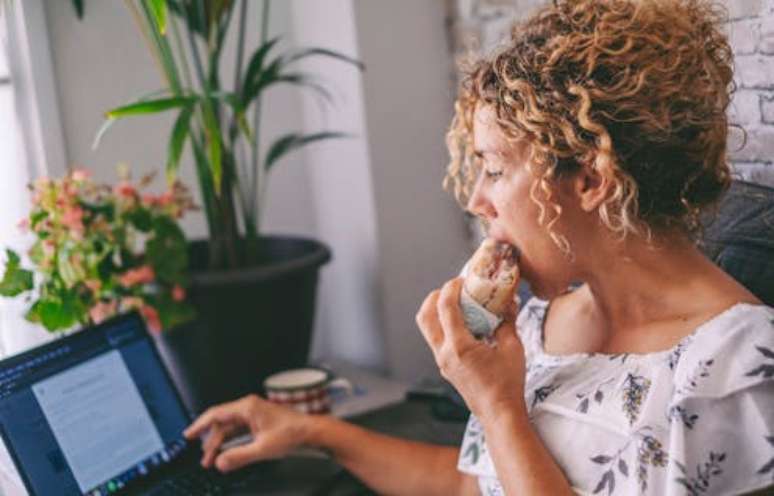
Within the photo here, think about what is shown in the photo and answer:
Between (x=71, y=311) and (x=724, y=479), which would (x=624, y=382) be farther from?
(x=71, y=311)

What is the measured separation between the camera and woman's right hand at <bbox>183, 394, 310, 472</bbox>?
5.06 ft

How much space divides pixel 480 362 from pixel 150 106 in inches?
A: 34.5

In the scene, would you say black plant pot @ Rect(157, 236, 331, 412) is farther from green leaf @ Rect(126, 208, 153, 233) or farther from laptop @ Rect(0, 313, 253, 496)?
laptop @ Rect(0, 313, 253, 496)

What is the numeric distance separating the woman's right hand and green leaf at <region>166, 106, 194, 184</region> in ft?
1.62

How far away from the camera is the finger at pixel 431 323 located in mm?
1271

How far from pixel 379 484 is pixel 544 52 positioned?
74 centimetres

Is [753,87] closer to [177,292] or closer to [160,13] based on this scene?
[160,13]

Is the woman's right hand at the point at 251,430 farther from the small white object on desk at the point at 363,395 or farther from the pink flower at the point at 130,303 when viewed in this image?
the pink flower at the point at 130,303

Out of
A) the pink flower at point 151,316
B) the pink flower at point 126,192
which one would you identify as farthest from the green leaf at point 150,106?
the pink flower at point 151,316

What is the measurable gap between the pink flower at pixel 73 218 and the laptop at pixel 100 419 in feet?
0.75

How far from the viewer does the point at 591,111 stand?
1.12 meters

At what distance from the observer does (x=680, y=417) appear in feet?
3.52

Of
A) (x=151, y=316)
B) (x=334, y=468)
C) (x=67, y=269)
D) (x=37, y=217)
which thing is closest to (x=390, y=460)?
(x=334, y=468)

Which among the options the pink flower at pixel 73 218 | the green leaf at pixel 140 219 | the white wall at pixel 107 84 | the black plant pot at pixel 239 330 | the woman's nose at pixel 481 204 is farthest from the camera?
the white wall at pixel 107 84
